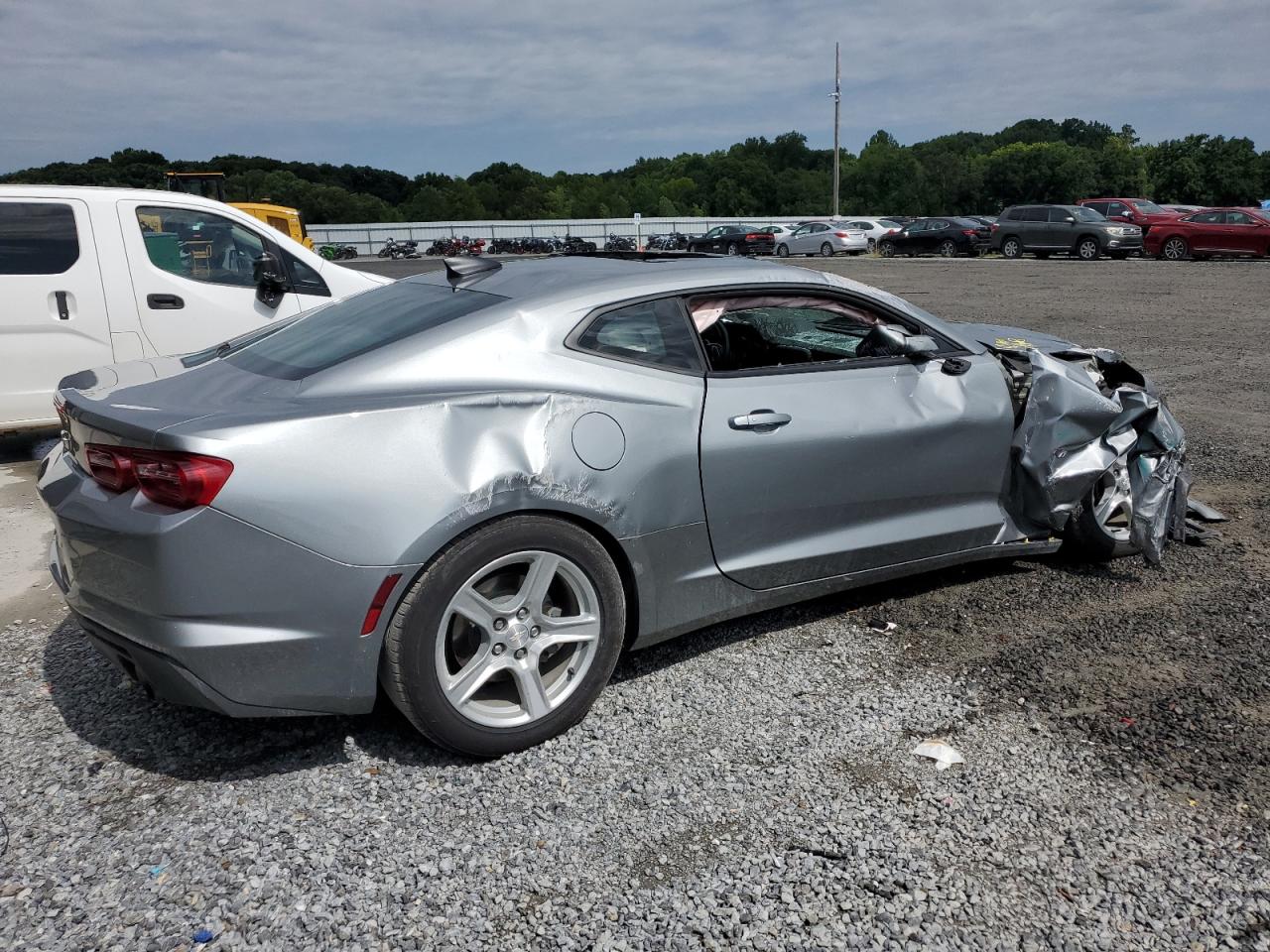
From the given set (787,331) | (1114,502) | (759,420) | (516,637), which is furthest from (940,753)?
(1114,502)

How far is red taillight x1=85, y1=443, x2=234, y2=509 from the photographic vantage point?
9.27 feet

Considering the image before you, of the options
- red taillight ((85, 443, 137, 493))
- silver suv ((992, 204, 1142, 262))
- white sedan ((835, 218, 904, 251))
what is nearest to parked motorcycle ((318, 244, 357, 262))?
white sedan ((835, 218, 904, 251))

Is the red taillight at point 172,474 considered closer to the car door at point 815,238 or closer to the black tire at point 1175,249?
the black tire at point 1175,249

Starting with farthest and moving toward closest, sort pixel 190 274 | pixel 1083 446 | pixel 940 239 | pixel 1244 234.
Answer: pixel 940 239 → pixel 1244 234 → pixel 190 274 → pixel 1083 446

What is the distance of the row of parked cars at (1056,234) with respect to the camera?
2675cm

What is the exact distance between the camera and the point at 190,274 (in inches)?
293

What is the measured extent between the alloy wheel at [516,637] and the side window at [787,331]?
120cm

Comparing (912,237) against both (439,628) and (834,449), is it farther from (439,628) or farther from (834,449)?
(439,628)

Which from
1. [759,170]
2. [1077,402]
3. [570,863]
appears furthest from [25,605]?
[759,170]

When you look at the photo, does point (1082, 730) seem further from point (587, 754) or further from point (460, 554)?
point (460, 554)

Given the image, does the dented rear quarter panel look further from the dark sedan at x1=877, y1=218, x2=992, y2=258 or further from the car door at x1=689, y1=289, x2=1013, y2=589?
the dark sedan at x1=877, y1=218, x2=992, y2=258

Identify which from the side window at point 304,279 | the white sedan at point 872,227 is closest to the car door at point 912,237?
the white sedan at point 872,227

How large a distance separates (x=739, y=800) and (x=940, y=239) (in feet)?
112

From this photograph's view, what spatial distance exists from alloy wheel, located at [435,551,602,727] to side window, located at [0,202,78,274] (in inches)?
213
